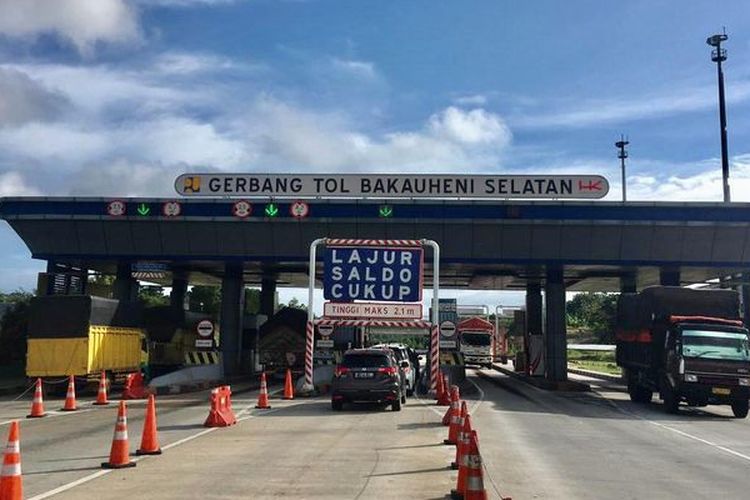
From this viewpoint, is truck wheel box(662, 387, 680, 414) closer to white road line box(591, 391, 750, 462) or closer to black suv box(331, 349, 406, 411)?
white road line box(591, 391, 750, 462)

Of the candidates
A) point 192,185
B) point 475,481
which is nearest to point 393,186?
point 192,185

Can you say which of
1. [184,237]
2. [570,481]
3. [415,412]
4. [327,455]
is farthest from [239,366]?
[570,481]

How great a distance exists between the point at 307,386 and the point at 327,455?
1299 cm

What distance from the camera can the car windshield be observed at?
2006 cm

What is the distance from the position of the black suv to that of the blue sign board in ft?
14.6

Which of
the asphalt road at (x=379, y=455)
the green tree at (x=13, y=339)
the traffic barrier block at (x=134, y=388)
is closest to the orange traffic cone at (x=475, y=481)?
the asphalt road at (x=379, y=455)

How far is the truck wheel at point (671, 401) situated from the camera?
21778 mm

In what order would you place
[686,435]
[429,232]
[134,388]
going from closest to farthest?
1. [686,435]
2. [134,388]
3. [429,232]

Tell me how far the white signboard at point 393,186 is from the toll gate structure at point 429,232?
60cm

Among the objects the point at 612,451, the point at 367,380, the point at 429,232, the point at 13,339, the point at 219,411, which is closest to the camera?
the point at 612,451

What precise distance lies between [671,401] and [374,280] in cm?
982

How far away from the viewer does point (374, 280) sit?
24719mm

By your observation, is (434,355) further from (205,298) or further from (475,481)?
(205,298)

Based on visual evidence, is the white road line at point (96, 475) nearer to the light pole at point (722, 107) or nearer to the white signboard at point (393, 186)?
the white signboard at point (393, 186)
